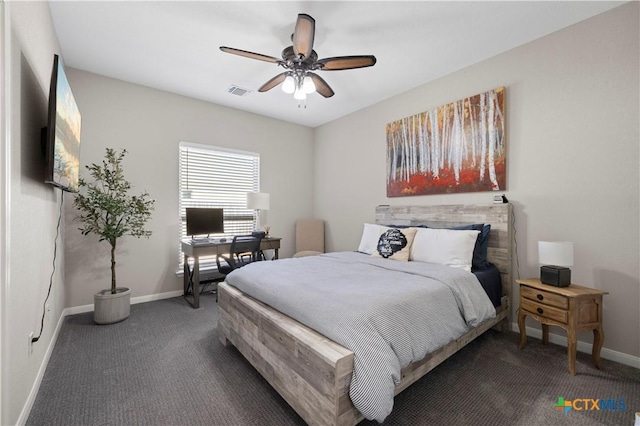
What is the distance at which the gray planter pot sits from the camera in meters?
2.89

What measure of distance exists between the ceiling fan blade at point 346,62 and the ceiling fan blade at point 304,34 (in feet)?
0.59

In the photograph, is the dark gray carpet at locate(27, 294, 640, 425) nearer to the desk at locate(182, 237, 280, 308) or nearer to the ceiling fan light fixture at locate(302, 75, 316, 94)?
the desk at locate(182, 237, 280, 308)

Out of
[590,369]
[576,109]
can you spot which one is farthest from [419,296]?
[576,109]

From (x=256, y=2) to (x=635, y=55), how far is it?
300cm

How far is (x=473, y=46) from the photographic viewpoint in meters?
2.75

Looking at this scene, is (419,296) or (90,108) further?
(90,108)

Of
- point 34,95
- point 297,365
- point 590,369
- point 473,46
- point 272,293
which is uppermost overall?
point 473,46

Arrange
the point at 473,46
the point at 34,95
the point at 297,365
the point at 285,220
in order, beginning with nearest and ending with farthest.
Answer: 1. the point at 297,365
2. the point at 34,95
3. the point at 473,46
4. the point at 285,220

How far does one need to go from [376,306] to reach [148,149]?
365 centimetres

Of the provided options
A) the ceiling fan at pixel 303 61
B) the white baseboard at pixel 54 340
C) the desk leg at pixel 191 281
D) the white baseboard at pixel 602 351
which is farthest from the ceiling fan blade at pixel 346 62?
the white baseboard at pixel 54 340

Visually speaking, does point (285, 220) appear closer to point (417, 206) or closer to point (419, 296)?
point (417, 206)

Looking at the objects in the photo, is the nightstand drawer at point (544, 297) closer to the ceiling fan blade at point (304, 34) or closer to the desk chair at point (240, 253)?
the ceiling fan blade at point (304, 34)

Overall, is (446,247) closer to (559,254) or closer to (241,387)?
(559,254)

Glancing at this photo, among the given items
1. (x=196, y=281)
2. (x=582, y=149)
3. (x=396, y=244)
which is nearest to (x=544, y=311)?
(x=396, y=244)
